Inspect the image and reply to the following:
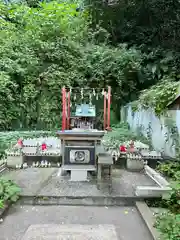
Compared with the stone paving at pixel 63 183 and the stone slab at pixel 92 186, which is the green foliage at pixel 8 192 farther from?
the stone slab at pixel 92 186

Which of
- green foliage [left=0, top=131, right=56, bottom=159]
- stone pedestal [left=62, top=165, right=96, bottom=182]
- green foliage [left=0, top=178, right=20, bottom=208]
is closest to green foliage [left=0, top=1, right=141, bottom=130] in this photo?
green foliage [left=0, top=131, right=56, bottom=159]

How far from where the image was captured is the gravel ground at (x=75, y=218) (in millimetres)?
2320

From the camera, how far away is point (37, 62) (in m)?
8.38

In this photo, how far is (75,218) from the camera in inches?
104

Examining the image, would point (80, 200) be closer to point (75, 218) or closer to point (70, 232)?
point (75, 218)

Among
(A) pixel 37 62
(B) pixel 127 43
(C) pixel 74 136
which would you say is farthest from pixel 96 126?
(C) pixel 74 136

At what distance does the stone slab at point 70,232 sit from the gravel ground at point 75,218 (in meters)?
0.07

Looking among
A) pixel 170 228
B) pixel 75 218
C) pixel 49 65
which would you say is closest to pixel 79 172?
pixel 75 218

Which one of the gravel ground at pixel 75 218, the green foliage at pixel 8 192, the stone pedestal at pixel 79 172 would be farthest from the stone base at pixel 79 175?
the green foliage at pixel 8 192

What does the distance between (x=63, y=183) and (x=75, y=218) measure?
105 cm

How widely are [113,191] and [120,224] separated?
77 cm

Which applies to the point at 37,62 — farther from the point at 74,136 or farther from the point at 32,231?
the point at 32,231

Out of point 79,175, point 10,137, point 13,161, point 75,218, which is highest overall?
point 10,137

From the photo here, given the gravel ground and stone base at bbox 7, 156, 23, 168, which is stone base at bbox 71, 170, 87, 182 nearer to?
the gravel ground
